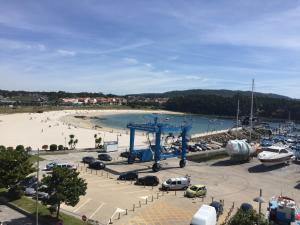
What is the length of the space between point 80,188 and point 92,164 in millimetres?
Result: 20677

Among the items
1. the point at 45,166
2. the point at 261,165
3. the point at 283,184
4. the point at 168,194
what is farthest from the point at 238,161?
the point at 45,166

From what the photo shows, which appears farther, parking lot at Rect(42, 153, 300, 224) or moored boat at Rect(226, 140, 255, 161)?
moored boat at Rect(226, 140, 255, 161)

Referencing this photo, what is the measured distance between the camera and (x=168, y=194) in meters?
38.2

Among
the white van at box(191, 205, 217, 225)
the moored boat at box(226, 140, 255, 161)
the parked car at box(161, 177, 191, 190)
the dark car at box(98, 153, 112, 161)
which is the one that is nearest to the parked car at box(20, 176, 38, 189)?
the parked car at box(161, 177, 191, 190)

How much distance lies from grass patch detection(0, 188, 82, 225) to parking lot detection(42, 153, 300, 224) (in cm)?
187

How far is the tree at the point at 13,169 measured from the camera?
33.3m

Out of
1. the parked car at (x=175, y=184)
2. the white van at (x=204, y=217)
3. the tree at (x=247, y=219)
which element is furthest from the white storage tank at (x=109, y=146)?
the tree at (x=247, y=219)

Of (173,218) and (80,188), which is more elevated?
(80,188)

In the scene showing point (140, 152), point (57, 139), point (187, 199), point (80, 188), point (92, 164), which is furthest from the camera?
point (57, 139)

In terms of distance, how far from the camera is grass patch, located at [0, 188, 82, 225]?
28.9 metres

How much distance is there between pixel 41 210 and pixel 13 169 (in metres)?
5.10

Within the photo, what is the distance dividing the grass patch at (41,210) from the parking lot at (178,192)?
187 centimetres

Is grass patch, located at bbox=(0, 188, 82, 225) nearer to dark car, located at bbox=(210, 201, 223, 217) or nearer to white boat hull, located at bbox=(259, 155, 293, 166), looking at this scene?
dark car, located at bbox=(210, 201, 223, 217)

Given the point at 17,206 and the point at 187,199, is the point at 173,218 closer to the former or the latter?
the point at 187,199
